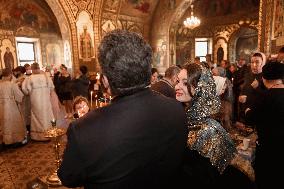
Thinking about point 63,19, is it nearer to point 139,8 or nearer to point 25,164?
point 139,8

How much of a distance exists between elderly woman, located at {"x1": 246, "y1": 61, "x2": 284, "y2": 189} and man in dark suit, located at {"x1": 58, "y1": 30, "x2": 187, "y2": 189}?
5.10 ft

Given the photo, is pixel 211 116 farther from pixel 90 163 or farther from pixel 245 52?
pixel 245 52

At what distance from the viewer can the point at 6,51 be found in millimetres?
11289

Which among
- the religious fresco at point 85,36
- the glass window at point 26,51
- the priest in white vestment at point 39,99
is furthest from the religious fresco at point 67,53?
the priest in white vestment at point 39,99

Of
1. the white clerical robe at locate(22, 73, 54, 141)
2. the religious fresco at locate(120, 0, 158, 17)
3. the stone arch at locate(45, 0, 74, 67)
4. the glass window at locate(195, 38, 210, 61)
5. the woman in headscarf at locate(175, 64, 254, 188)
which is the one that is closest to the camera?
the woman in headscarf at locate(175, 64, 254, 188)

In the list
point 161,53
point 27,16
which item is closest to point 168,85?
point 161,53

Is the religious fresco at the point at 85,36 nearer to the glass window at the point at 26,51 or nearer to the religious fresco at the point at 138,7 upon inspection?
the religious fresco at the point at 138,7

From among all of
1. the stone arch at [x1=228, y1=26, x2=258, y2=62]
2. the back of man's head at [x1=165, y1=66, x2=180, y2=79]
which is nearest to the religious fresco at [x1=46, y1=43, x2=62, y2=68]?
the back of man's head at [x1=165, y1=66, x2=180, y2=79]

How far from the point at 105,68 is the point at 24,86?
542 cm

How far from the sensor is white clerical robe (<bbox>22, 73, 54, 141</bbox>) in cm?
580

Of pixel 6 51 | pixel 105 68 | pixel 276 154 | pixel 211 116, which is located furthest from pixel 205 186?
pixel 6 51

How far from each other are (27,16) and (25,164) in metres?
9.90

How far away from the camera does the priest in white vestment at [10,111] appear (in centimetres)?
556

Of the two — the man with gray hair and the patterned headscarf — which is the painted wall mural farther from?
the patterned headscarf
